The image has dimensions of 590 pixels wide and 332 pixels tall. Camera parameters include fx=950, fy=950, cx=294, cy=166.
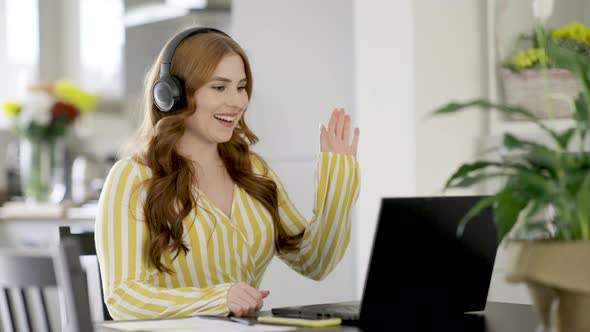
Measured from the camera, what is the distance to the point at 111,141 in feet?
21.1

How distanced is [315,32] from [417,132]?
760 millimetres

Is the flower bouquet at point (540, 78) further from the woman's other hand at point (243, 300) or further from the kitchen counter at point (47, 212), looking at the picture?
the kitchen counter at point (47, 212)

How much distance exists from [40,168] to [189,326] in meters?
3.72

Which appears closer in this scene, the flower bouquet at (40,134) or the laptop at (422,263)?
the laptop at (422,263)

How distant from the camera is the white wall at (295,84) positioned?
3.24m

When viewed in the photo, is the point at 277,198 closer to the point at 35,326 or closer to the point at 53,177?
the point at 35,326

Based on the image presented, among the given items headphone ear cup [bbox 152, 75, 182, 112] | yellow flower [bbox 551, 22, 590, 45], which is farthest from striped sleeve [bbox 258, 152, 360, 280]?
yellow flower [bbox 551, 22, 590, 45]

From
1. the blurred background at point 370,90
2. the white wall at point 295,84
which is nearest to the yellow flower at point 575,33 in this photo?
the blurred background at point 370,90

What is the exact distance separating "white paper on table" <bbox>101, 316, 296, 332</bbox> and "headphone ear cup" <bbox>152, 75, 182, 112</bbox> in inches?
21.0

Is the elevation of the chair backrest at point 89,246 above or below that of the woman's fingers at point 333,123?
below

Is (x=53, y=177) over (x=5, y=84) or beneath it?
beneath

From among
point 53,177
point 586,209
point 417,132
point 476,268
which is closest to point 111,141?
point 53,177

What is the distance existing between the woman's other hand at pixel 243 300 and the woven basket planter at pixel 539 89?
1.26 m

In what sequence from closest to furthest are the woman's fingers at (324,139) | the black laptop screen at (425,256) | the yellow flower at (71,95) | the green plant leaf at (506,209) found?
the green plant leaf at (506,209)
the black laptop screen at (425,256)
the woman's fingers at (324,139)
the yellow flower at (71,95)
